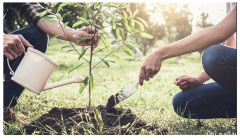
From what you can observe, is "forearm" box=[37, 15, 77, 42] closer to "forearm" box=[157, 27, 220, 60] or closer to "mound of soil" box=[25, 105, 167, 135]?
"mound of soil" box=[25, 105, 167, 135]

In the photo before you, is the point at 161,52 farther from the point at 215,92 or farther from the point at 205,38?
the point at 215,92

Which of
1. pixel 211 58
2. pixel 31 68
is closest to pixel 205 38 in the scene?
pixel 211 58

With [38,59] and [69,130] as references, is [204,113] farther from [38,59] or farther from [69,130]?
[38,59]

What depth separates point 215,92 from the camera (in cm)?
187

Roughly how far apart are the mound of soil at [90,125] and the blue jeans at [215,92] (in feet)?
1.36

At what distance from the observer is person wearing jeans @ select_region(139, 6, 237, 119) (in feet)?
4.79

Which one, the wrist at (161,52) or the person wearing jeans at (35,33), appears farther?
the person wearing jeans at (35,33)

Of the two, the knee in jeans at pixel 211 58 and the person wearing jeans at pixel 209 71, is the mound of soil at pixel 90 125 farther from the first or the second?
the knee in jeans at pixel 211 58

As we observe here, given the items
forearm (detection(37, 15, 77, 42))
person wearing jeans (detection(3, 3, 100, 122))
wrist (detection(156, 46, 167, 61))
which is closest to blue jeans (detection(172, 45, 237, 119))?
wrist (detection(156, 46, 167, 61))

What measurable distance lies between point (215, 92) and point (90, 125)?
3.52ft

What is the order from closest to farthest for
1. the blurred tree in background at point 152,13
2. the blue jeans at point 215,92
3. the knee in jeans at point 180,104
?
1. the blue jeans at point 215,92
2. the knee in jeans at point 180,104
3. the blurred tree in background at point 152,13

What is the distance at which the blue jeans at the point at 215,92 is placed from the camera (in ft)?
5.23

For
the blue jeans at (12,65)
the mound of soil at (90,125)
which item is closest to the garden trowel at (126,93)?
the mound of soil at (90,125)

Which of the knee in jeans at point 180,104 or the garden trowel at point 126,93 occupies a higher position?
the garden trowel at point 126,93
